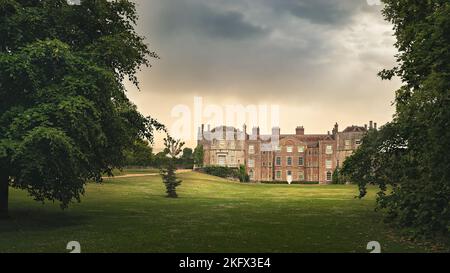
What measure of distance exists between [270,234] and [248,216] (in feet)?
25.9

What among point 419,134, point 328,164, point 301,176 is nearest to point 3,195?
Result: point 419,134

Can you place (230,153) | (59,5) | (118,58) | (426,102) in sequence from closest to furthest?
(426,102) < (118,58) < (59,5) < (230,153)

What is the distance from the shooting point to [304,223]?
74.3 ft

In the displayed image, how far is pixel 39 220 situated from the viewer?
76.1 ft

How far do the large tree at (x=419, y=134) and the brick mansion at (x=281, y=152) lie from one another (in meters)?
68.9

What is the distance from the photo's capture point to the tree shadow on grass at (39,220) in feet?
67.8

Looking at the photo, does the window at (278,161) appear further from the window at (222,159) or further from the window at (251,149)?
the window at (222,159)

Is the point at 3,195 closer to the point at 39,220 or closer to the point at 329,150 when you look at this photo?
the point at 39,220

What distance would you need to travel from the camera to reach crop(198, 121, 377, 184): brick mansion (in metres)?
93.7

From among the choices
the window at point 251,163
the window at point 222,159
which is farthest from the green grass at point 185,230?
the window at point 222,159

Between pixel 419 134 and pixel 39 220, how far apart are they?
18787 mm

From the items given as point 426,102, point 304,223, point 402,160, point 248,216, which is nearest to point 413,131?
point 426,102

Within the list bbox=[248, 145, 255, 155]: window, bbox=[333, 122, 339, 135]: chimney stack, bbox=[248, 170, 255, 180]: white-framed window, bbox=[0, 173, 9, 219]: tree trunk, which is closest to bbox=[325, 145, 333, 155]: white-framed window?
bbox=[333, 122, 339, 135]: chimney stack
